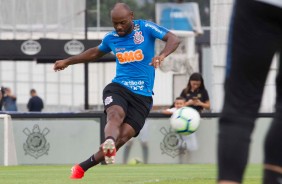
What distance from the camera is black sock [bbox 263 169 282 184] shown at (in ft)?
16.4

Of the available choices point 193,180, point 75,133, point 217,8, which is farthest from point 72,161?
point 193,180

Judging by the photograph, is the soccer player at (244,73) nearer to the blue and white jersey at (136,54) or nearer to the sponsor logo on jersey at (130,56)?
the blue and white jersey at (136,54)

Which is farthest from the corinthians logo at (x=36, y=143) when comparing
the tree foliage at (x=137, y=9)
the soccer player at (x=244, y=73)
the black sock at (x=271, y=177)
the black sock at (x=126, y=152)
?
the tree foliage at (x=137, y=9)

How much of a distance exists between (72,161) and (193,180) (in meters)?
7.62

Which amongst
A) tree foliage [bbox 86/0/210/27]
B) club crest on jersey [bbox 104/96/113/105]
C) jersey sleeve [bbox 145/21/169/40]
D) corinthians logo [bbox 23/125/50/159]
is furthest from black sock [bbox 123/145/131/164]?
tree foliage [bbox 86/0/210/27]

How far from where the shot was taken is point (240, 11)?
15.8 ft

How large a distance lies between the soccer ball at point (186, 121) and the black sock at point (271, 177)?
1135cm

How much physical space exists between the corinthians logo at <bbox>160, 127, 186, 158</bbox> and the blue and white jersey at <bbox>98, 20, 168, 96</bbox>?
25.0 ft

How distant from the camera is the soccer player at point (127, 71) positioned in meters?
11.8

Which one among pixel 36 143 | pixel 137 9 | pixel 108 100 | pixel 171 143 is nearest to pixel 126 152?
pixel 171 143

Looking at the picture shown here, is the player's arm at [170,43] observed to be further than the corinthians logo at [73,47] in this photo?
No

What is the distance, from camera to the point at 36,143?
19719mm

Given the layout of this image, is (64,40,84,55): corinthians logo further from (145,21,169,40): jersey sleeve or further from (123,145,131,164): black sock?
(145,21,169,40): jersey sleeve

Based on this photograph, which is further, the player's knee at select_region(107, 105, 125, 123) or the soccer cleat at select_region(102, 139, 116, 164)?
the player's knee at select_region(107, 105, 125, 123)
